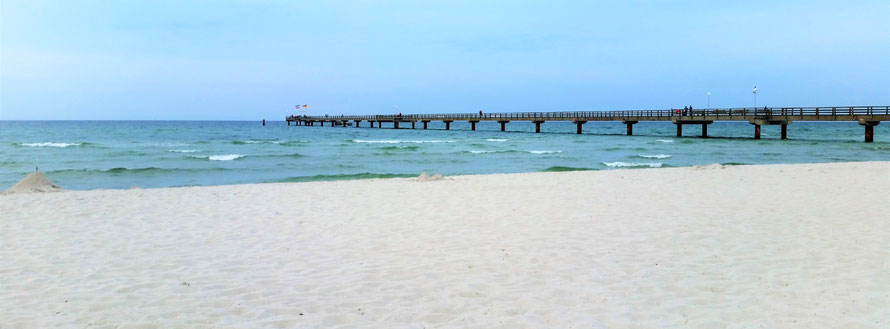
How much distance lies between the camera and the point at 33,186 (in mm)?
13477

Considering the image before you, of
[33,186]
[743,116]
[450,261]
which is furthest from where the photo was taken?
[743,116]

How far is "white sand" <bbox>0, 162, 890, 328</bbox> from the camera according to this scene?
15.7ft

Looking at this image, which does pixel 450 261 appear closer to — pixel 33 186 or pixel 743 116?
pixel 33 186

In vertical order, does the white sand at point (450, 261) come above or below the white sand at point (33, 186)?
below

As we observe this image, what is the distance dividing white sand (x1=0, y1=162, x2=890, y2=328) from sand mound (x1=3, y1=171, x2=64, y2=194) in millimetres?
1325

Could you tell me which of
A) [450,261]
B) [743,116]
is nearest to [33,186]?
[450,261]

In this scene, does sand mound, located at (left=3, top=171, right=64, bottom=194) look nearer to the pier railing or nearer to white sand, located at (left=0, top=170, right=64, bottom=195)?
white sand, located at (left=0, top=170, right=64, bottom=195)

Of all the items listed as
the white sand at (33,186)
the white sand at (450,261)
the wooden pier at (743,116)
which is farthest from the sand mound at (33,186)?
the wooden pier at (743,116)

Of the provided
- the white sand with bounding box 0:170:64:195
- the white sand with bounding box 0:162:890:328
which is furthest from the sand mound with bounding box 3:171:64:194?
the white sand with bounding box 0:162:890:328

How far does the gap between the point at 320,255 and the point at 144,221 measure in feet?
13.0

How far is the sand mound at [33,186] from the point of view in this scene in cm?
1323

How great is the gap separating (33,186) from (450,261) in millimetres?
11186

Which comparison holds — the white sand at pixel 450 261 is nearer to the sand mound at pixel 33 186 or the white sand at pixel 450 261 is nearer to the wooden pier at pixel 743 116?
the sand mound at pixel 33 186

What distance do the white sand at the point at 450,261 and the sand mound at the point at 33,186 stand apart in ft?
4.35
